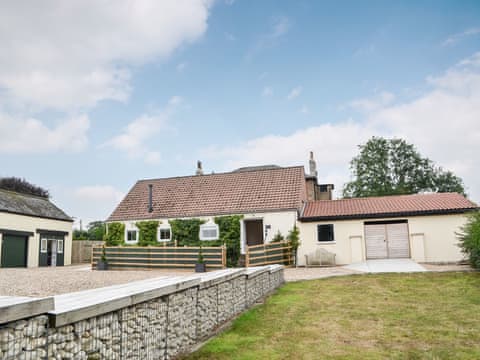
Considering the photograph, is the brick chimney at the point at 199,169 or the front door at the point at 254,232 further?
the brick chimney at the point at 199,169

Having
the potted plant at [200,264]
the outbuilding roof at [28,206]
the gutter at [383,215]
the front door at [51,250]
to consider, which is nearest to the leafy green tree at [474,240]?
the gutter at [383,215]

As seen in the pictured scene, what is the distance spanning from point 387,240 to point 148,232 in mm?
13405

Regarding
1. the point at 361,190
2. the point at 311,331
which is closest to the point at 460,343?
the point at 311,331

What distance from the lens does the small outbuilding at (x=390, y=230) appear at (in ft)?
59.8

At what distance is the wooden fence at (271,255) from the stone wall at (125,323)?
10256 mm

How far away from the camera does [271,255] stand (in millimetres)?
18812

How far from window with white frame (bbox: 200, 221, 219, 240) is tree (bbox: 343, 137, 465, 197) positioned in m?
25.5

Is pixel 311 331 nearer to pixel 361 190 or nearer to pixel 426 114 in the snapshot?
pixel 426 114

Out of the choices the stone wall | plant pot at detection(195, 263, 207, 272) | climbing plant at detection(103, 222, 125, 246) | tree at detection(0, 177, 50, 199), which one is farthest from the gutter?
tree at detection(0, 177, 50, 199)

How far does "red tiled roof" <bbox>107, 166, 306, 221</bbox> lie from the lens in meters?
21.4

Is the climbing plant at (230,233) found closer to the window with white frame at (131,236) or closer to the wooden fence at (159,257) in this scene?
the wooden fence at (159,257)

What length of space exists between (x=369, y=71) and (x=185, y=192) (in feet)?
42.8

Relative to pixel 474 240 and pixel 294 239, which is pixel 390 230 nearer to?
pixel 294 239

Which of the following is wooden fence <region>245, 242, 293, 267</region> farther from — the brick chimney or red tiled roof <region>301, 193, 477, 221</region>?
the brick chimney
